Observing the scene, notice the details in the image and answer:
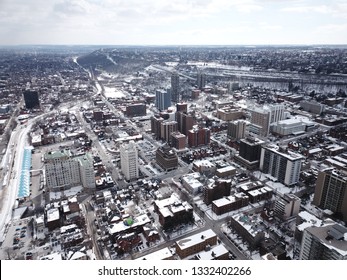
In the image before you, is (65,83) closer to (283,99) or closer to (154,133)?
(154,133)

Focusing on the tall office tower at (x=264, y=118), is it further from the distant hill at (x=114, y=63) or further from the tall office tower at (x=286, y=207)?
the distant hill at (x=114, y=63)

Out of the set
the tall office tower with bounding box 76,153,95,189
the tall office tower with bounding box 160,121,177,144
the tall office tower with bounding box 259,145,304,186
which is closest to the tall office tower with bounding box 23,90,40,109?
the tall office tower with bounding box 160,121,177,144

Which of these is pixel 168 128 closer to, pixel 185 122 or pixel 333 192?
pixel 185 122

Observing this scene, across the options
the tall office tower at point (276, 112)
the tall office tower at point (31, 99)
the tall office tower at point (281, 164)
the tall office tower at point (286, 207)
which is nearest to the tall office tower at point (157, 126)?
the tall office tower at point (281, 164)

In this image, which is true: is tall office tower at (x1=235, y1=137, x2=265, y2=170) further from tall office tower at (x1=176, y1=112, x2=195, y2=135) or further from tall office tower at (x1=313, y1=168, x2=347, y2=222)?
tall office tower at (x1=176, y1=112, x2=195, y2=135)

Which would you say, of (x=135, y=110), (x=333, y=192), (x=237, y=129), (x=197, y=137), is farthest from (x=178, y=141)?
(x=135, y=110)
